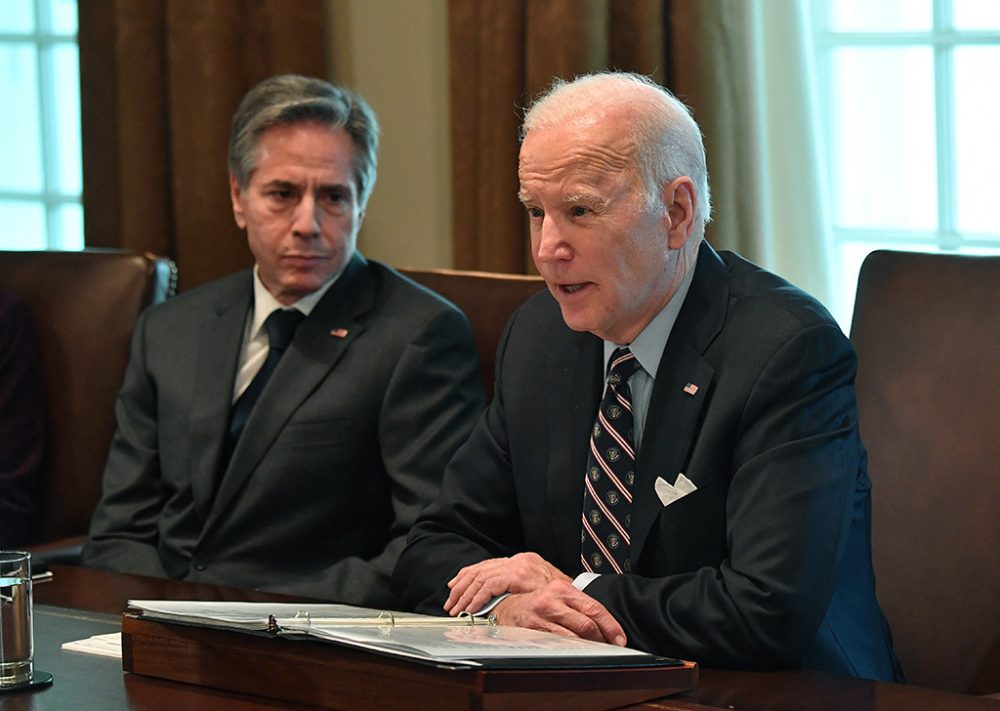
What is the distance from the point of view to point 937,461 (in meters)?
2.60

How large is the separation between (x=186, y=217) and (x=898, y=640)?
8.31 ft

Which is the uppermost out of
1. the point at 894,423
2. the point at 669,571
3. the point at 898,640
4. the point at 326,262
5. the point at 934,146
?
the point at 934,146

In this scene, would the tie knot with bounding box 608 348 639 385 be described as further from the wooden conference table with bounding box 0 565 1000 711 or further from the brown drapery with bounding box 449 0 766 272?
the brown drapery with bounding box 449 0 766 272

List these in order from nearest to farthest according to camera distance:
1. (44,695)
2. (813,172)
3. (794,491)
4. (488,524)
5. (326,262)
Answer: (44,695)
(794,491)
(488,524)
(326,262)
(813,172)

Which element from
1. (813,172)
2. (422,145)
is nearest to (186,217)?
(422,145)

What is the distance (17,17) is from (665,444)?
3.67 m

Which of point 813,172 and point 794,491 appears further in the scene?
point 813,172

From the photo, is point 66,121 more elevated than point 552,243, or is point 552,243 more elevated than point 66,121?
point 66,121

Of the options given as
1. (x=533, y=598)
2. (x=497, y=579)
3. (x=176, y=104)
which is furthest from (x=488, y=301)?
(x=176, y=104)

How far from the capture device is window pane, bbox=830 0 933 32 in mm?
3629

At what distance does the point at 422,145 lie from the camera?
418 cm

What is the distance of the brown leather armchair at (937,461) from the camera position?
2.53m

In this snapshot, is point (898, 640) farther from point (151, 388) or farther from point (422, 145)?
point (422, 145)

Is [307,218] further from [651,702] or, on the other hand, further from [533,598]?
[651,702]
